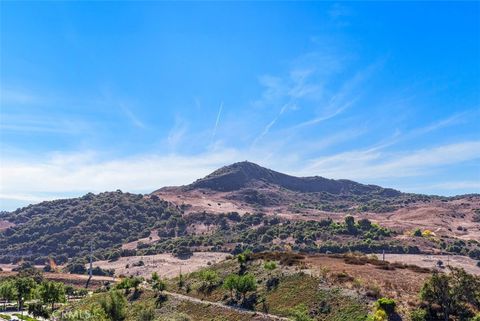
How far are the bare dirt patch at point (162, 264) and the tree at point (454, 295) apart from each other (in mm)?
89432

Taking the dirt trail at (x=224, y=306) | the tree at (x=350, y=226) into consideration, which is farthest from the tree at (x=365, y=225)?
the dirt trail at (x=224, y=306)

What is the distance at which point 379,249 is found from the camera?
140 metres

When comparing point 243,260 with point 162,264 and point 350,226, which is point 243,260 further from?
point 350,226

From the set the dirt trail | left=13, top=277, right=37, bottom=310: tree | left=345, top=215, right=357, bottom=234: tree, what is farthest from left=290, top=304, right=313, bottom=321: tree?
left=345, top=215, right=357, bottom=234: tree

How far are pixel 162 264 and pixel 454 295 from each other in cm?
10872

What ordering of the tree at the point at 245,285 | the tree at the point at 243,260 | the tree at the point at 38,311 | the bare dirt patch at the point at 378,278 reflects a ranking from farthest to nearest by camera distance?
the tree at the point at 243,260 < the tree at the point at 38,311 < the tree at the point at 245,285 < the bare dirt patch at the point at 378,278

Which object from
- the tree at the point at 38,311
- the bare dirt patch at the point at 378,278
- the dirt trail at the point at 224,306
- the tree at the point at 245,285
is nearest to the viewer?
the bare dirt patch at the point at 378,278

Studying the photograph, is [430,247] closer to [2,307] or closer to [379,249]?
[379,249]

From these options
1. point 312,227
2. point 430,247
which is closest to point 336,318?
point 430,247

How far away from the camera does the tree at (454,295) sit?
4938 cm

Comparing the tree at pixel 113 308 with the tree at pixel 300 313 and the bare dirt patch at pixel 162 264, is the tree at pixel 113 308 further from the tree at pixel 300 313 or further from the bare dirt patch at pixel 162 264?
the bare dirt patch at pixel 162 264

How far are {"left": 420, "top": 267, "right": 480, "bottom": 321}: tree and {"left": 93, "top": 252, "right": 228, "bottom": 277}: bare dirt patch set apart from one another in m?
89.4

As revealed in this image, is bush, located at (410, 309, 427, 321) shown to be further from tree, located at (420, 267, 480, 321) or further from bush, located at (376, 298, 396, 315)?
bush, located at (376, 298, 396, 315)

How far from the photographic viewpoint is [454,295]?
49688 millimetres
